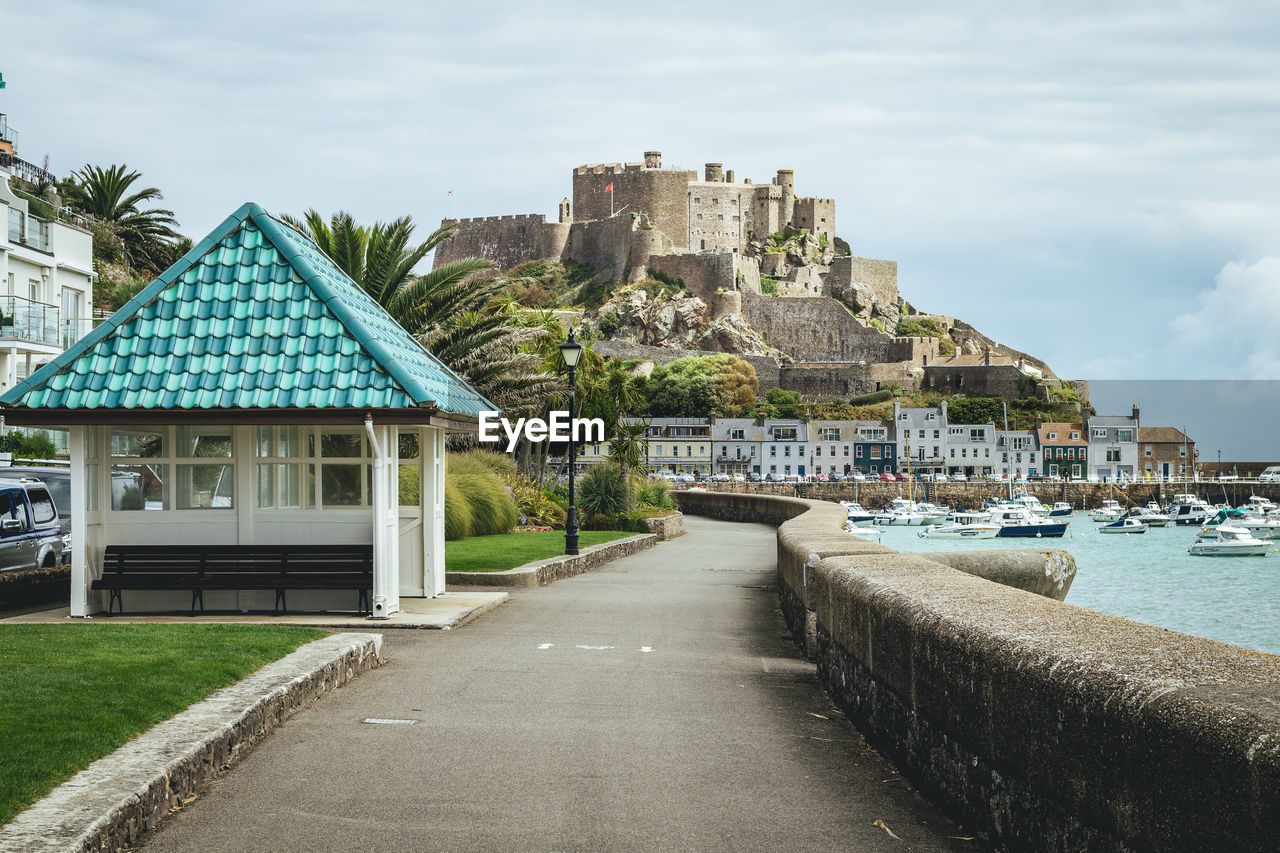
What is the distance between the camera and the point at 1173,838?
3.68 meters

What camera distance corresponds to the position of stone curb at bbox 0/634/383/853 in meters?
5.05

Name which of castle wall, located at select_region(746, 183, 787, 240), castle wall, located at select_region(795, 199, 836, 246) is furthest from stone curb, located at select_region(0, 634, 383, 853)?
castle wall, located at select_region(795, 199, 836, 246)

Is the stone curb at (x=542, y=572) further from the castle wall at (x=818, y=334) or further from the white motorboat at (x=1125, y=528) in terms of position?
the castle wall at (x=818, y=334)

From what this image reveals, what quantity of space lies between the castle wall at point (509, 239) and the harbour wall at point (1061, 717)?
145283mm

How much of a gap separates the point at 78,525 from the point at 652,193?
139 metres

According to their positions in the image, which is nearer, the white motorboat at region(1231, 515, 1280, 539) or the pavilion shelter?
the pavilion shelter

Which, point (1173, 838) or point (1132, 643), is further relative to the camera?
point (1132, 643)

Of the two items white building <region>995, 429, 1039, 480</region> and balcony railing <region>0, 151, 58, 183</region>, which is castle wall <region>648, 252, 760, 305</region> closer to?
white building <region>995, 429, 1039, 480</region>

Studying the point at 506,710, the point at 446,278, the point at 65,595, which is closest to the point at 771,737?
the point at 506,710

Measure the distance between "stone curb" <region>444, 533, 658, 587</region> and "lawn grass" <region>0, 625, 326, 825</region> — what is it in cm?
589

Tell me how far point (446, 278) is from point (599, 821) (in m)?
20.0

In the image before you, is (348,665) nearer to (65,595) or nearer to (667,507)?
(65,595)

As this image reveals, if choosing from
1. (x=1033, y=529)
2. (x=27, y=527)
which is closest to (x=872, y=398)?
(x=1033, y=529)

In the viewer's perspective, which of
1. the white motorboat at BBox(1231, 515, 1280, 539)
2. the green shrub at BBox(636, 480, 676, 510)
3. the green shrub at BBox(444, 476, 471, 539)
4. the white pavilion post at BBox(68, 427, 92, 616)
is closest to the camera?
the white pavilion post at BBox(68, 427, 92, 616)
